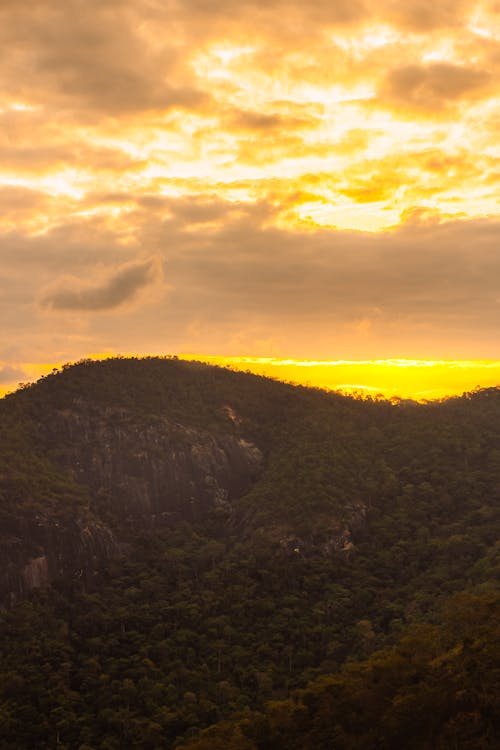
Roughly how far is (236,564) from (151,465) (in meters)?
39.5

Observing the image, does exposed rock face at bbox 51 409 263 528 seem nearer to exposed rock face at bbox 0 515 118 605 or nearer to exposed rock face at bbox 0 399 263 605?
exposed rock face at bbox 0 399 263 605

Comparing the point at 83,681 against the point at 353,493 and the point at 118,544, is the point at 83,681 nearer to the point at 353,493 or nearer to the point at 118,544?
the point at 118,544

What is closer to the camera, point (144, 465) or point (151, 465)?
point (151, 465)

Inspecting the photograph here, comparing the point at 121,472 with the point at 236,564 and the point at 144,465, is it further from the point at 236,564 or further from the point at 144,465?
the point at 236,564

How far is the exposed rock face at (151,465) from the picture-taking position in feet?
533

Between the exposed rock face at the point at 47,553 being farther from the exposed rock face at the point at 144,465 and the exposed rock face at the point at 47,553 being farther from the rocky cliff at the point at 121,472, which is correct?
the exposed rock face at the point at 144,465

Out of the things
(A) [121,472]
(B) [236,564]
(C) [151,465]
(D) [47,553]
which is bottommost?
(B) [236,564]

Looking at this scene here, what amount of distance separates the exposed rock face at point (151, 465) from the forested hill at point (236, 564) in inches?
16.3

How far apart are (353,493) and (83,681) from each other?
70389mm

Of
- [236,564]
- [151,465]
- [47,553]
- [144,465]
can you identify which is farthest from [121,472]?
[236,564]

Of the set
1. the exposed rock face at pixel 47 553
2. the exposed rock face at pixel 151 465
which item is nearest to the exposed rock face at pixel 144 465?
the exposed rock face at pixel 151 465

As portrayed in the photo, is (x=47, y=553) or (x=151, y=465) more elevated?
(x=151, y=465)

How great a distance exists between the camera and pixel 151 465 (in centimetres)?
16500

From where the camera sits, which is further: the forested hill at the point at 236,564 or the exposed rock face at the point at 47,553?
the exposed rock face at the point at 47,553
